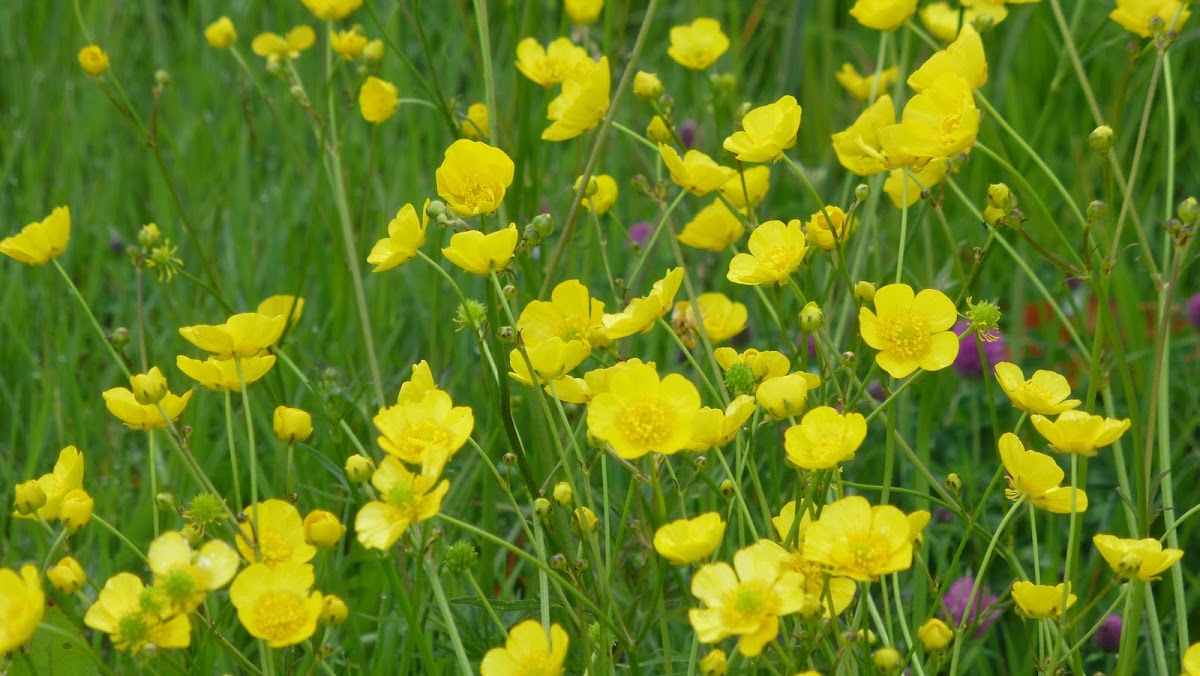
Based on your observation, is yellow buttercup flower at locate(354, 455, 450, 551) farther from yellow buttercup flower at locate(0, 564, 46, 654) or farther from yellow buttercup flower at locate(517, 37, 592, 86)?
yellow buttercup flower at locate(517, 37, 592, 86)

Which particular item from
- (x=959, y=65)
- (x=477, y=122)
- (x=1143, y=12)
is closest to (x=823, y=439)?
(x=959, y=65)

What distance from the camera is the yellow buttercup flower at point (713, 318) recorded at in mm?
1275

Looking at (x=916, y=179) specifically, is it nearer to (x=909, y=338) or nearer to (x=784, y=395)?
(x=909, y=338)

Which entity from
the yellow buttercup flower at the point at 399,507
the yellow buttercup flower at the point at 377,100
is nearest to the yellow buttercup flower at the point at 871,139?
the yellow buttercup flower at the point at 399,507

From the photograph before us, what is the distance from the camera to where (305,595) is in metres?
0.87

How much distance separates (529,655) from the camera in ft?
2.97

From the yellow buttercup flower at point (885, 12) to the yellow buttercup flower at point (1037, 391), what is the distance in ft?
1.55

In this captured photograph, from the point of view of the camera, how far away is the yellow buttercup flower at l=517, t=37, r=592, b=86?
142 cm

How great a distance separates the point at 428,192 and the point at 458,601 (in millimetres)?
1233

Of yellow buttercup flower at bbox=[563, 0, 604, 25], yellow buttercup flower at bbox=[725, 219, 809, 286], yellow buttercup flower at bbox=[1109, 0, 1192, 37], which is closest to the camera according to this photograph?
yellow buttercup flower at bbox=[725, 219, 809, 286]

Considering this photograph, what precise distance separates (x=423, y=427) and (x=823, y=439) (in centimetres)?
28

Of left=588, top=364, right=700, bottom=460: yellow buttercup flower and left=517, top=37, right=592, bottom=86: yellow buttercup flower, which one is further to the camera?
left=517, top=37, right=592, bottom=86: yellow buttercup flower

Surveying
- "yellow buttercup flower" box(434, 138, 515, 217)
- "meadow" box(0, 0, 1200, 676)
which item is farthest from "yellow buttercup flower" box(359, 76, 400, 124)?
"yellow buttercup flower" box(434, 138, 515, 217)

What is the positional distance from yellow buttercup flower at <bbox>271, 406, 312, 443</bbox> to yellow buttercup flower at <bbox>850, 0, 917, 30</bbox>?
0.70m
